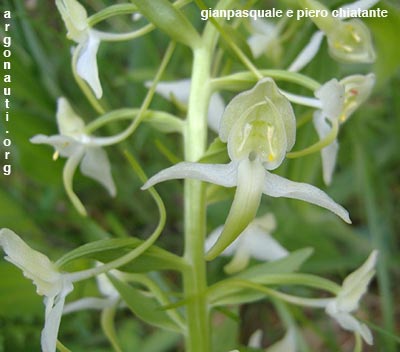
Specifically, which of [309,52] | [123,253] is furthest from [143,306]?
[309,52]

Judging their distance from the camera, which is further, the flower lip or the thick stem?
the thick stem

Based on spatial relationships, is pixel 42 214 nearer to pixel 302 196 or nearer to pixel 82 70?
pixel 82 70

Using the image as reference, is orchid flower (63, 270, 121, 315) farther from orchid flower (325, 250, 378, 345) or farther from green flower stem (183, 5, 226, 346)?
orchid flower (325, 250, 378, 345)

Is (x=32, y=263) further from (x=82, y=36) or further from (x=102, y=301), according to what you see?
(x=82, y=36)

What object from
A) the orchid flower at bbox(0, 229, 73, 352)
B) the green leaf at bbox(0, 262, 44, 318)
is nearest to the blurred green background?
the green leaf at bbox(0, 262, 44, 318)

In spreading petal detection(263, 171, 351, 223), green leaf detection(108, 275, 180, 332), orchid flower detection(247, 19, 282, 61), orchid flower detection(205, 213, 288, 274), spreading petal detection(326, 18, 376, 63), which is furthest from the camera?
orchid flower detection(247, 19, 282, 61)

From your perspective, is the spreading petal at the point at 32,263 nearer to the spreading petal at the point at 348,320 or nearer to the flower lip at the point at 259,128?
the flower lip at the point at 259,128

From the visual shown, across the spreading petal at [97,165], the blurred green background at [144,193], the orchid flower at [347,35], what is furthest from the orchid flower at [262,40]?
the spreading petal at [97,165]

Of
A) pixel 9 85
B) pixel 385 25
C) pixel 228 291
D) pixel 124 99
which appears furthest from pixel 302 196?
pixel 124 99
